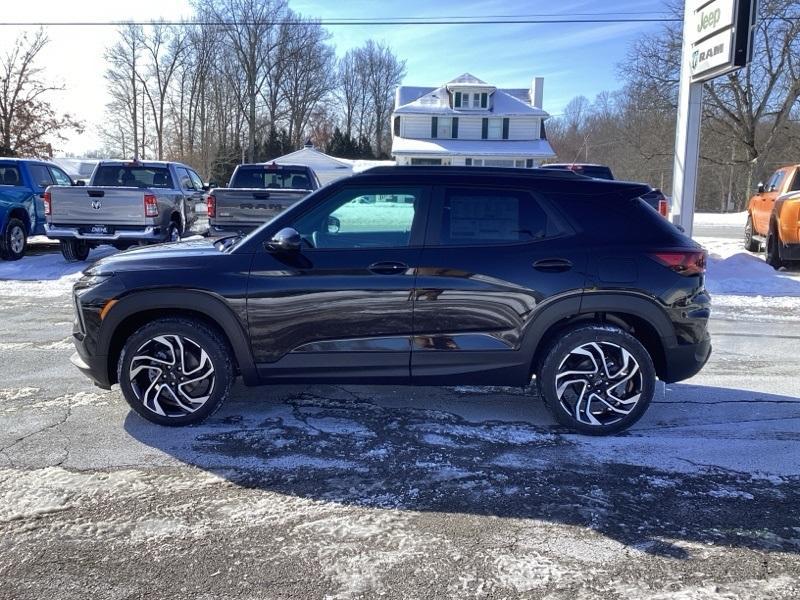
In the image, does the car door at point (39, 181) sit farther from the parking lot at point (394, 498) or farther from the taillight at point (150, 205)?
the parking lot at point (394, 498)

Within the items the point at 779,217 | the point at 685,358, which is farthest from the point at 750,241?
the point at 685,358

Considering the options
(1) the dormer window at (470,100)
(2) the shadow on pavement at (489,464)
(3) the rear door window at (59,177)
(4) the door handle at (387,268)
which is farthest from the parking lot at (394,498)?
(1) the dormer window at (470,100)

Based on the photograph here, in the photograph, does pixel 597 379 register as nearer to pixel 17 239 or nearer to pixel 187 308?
pixel 187 308

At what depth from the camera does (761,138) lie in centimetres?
4016

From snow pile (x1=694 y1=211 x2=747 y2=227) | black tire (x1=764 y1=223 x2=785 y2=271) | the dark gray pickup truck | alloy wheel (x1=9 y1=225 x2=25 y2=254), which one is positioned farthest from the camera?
snow pile (x1=694 y1=211 x2=747 y2=227)

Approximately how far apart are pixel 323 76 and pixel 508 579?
67.2 metres

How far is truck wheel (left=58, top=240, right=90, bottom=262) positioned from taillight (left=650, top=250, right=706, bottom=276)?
1123 cm

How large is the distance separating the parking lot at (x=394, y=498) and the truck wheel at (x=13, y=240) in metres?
8.72

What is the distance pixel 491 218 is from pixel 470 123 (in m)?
40.9

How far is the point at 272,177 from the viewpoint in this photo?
13.1 m

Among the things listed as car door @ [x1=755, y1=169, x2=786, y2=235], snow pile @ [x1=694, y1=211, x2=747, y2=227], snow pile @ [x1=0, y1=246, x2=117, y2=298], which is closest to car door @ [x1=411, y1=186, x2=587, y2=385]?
snow pile @ [x1=0, y1=246, x2=117, y2=298]

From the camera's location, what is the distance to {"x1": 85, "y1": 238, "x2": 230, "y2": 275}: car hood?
4258mm

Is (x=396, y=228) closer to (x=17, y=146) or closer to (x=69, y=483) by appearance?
(x=69, y=483)

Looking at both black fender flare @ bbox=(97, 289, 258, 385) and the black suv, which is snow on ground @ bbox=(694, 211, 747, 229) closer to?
the black suv
